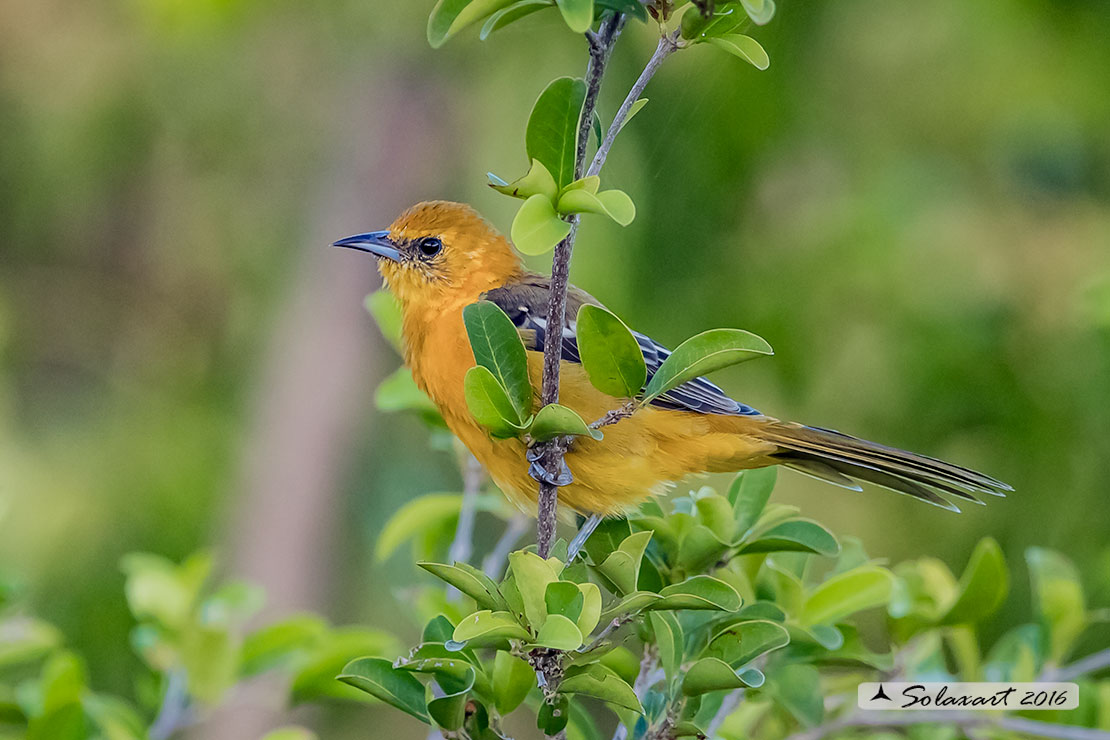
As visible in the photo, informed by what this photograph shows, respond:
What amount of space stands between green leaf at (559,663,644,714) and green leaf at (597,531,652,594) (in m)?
0.17

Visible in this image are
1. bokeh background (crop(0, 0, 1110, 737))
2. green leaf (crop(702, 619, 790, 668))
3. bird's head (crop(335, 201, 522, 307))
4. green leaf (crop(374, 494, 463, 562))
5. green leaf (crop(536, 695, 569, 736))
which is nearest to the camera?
green leaf (crop(536, 695, 569, 736))

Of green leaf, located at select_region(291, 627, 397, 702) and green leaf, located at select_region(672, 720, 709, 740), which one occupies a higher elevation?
green leaf, located at select_region(672, 720, 709, 740)

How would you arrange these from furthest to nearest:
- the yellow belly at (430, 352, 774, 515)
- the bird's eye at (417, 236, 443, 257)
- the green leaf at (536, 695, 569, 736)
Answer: the bird's eye at (417, 236, 443, 257) → the yellow belly at (430, 352, 774, 515) → the green leaf at (536, 695, 569, 736)

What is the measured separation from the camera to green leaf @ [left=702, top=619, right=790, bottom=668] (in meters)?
2.10

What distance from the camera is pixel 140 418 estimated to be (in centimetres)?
693

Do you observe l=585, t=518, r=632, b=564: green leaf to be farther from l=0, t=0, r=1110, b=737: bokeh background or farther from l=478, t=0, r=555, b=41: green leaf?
l=0, t=0, r=1110, b=737: bokeh background

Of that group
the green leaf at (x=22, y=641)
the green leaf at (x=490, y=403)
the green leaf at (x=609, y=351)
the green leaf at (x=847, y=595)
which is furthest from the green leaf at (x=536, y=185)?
the green leaf at (x=22, y=641)

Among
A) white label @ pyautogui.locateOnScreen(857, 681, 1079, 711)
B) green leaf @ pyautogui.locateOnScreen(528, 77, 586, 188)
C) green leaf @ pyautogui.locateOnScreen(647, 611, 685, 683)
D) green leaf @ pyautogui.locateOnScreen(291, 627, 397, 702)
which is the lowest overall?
green leaf @ pyautogui.locateOnScreen(291, 627, 397, 702)

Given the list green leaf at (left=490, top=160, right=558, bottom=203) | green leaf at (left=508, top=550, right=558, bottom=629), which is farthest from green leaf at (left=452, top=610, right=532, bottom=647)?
green leaf at (left=490, top=160, right=558, bottom=203)

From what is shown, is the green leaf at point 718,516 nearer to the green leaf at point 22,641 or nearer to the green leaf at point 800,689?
the green leaf at point 800,689

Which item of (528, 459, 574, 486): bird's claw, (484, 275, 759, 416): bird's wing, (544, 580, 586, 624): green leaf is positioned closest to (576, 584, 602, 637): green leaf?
(544, 580, 586, 624): green leaf

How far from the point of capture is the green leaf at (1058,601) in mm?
2938

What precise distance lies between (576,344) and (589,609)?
120cm

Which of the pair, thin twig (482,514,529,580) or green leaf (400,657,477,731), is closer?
green leaf (400,657,477,731)
